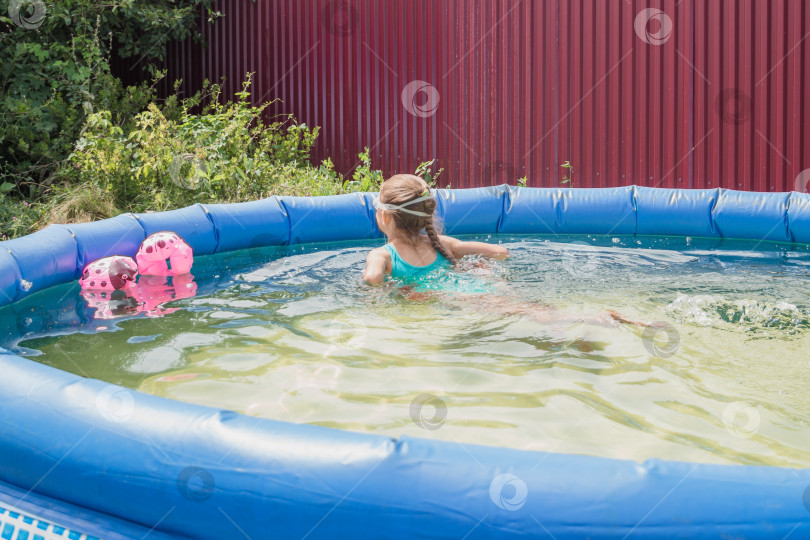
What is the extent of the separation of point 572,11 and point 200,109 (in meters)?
5.19

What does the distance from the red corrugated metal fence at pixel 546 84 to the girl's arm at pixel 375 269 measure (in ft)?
14.4

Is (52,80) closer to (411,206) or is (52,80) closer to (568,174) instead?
(568,174)

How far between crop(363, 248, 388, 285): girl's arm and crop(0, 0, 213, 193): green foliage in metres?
4.88

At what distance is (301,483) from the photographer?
172cm

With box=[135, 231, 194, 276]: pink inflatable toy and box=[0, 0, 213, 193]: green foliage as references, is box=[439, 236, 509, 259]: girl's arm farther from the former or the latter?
box=[0, 0, 213, 193]: green foliage

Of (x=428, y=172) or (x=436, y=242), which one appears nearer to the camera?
(x=436, y=242)

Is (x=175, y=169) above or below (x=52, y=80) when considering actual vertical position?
below

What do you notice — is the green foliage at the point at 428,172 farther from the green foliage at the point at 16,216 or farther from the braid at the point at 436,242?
the braid at the point at 436,242

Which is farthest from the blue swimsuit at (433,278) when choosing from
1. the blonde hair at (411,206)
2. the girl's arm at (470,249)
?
the girl's arm at (470,249)

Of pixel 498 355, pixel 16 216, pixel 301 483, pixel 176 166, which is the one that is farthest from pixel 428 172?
pixel 301 483

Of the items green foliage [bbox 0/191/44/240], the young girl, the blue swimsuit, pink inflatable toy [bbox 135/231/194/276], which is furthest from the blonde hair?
green foliage [bbox 0/191/44/240]

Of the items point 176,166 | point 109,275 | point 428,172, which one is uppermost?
point 176,166

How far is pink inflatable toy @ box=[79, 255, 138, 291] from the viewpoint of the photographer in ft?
14.0

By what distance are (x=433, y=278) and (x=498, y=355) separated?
46.5 inches
